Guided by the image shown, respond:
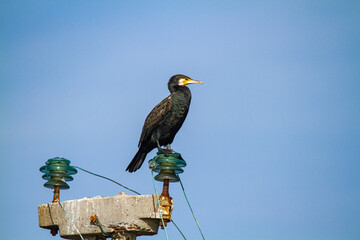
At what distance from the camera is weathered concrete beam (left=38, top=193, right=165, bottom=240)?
7.15 m

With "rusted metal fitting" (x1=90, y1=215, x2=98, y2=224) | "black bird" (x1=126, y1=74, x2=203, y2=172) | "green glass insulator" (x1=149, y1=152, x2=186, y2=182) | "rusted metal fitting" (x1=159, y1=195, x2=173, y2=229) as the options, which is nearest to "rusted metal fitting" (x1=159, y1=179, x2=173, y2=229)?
"rusted metal fitting" (x1=159, y1=195, x2=173, y2=229)

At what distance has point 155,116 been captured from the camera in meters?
10.2

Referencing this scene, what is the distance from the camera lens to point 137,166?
404 inches

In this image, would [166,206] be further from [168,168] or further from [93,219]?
[93,219]

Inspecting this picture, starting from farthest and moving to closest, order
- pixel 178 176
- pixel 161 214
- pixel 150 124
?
1. pixel 150 124
2. pixel 178 176
3. pixel 161 214

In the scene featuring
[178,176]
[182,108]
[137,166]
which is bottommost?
[178,176]

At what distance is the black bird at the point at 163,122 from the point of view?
10195 mm

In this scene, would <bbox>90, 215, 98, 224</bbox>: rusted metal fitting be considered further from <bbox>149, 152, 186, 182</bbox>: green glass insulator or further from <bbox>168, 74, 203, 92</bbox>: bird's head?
<bbox>168, 74, 203, 92</bbox>: bird's head

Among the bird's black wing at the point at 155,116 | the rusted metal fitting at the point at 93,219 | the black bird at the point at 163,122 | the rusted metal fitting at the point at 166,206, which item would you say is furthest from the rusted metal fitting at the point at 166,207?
the bird's black wing at the point at 155,116

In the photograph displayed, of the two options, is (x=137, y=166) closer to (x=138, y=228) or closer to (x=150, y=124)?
(x=150, y=124)

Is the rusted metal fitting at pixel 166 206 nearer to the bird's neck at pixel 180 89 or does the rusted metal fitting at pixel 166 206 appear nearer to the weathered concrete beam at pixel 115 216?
the weathered concrete beam at pixel 115 216

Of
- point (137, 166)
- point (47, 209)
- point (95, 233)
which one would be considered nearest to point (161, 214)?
point (95, 233)

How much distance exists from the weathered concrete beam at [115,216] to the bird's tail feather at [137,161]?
109 inches

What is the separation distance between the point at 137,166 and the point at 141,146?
0.31 metres
